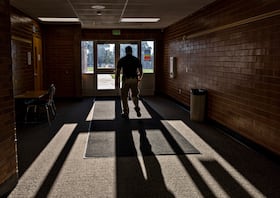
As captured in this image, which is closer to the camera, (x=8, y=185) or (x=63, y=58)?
(x=8, y=185)

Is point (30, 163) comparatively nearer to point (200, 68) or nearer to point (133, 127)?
point (133, 127)

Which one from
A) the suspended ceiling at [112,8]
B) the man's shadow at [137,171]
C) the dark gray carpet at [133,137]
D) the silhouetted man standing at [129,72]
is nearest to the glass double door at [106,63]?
the suspended ceiling at [112,8]

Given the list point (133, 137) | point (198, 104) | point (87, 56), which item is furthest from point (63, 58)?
point (133, 137)

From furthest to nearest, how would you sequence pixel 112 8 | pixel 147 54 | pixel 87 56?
pixel 147 54, pixel 87 56, pixel 112 8

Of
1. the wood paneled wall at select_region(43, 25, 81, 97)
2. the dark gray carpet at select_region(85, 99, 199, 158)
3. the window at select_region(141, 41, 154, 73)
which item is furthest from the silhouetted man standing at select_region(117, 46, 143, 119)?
the window at select_region(141, 41, 154, 73)

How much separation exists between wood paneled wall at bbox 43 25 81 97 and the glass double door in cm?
117

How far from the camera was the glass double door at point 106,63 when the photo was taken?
11.7 m

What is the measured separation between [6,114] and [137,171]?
1678 millimetres

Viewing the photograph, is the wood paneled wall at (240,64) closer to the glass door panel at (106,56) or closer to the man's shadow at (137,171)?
the man's shadow at (137,171)

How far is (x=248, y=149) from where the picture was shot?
15.8 feet

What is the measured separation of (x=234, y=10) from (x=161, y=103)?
15.7 ft

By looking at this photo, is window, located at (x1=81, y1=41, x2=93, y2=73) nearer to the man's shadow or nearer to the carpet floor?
the carpet floor

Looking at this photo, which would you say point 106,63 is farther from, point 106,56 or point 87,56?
point 87,56

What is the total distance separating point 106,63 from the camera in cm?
1175
